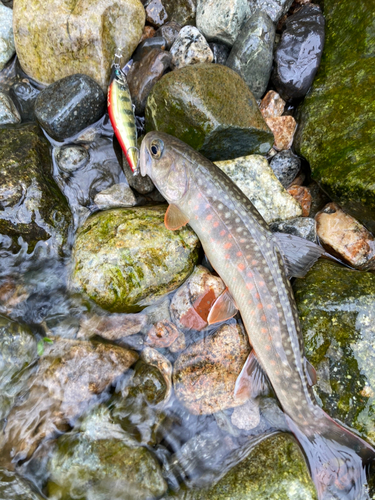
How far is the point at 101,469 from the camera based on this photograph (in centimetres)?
297

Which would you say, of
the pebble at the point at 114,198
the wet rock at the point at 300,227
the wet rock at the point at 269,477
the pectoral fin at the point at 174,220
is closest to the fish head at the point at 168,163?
the pectoral fin at the point at 174,220

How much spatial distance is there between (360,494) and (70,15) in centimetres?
621

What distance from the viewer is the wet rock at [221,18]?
13.9 ft

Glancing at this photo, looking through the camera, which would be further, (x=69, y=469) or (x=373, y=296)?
(x=373, y=296)

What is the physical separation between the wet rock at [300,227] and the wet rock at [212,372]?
1351 millimetres

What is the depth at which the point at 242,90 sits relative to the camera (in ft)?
12.7

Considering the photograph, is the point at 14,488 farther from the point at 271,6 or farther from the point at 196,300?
the point at 271,6

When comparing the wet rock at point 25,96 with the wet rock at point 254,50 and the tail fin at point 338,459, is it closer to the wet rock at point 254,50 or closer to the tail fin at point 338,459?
the wet rock at point 254,50

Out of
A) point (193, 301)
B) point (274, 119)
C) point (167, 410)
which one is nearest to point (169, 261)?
point (193, 301)

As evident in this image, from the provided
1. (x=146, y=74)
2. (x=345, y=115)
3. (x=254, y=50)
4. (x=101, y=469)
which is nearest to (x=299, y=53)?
(x=254, y=50)

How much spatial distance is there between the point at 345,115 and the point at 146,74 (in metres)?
2.54

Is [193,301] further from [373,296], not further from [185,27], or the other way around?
[185,27]

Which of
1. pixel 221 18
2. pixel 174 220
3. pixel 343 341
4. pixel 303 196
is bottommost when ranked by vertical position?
pixel 343 341

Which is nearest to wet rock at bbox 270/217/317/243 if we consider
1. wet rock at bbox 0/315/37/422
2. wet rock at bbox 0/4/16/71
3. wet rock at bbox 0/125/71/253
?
wet rock at bbox 0/125/71/253
